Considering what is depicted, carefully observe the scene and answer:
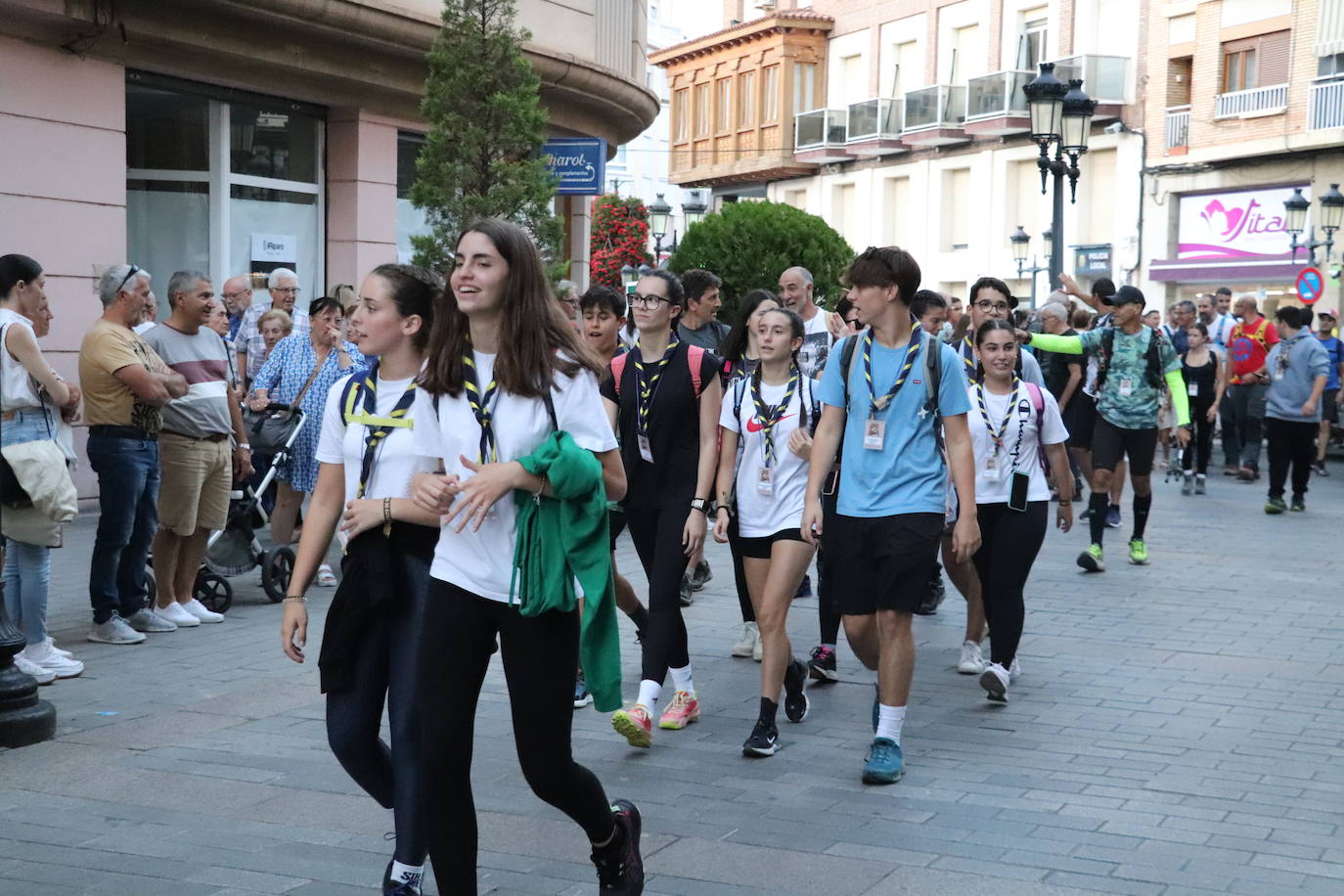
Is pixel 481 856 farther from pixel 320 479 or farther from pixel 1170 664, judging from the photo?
pixel 1170 664

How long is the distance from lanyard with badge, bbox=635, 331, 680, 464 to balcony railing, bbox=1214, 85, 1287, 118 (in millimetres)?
33622

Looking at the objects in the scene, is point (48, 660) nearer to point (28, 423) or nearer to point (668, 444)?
point (28, 423)

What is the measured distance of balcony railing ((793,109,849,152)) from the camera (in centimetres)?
5122

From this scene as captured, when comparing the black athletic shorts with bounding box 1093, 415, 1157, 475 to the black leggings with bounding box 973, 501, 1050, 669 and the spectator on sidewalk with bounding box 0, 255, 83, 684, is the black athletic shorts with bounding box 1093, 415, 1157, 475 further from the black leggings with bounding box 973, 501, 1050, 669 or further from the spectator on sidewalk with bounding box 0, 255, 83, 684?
the spectator on sidewalk with bounding box 0, 255, 83, 684

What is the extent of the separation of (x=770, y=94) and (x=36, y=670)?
1974 inches

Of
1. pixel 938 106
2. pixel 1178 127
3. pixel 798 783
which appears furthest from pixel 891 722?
pixel 938 106

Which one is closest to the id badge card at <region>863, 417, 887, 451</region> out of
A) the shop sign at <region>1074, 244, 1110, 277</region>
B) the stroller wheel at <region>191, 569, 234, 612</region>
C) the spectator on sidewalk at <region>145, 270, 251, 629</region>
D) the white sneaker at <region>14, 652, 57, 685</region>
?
the white sneaker at <region>14, 652, 57, 685</region>

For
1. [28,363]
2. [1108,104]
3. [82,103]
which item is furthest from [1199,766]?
[1108,104]

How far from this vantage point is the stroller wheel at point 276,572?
998 centimetres

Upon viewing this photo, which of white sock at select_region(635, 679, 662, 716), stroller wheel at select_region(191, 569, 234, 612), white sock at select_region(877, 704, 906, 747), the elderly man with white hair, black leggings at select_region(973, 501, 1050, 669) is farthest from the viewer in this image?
the elderly man with white hair

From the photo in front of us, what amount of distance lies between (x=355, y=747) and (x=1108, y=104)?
1545 inches

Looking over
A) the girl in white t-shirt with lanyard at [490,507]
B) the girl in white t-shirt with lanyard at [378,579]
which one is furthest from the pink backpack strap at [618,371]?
the girl in white t-shirt with lanyard at [490,507]

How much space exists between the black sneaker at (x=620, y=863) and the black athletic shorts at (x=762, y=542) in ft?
8.06

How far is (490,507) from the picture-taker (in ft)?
13.1
